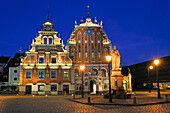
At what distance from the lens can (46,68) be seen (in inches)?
1874

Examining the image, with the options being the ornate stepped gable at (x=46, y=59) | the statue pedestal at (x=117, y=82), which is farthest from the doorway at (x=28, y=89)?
the statue pedestal at (x=117, y=82)

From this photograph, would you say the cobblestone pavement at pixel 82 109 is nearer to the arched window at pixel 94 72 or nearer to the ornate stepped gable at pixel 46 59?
the ornate stepped gable at pixel 46 59

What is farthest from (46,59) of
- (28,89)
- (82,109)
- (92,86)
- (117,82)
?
(82,109)

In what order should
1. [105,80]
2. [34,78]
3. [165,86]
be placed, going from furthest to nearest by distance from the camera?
[165,86], [105,80], [34,78]

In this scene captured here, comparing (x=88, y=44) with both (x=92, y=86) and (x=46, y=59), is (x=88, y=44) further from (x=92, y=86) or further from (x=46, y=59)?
(x=46, y=59)

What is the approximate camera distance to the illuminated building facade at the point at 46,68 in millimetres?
46812

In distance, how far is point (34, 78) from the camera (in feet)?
155

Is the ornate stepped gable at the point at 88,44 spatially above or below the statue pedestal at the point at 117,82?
above

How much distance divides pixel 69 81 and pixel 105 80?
11.6m

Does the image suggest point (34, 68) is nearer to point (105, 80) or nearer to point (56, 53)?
point (56, 53)

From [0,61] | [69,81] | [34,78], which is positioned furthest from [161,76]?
[0,61]

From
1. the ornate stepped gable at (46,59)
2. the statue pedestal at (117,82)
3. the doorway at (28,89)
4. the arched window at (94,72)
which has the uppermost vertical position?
the ornate stepped gable at (46,59)

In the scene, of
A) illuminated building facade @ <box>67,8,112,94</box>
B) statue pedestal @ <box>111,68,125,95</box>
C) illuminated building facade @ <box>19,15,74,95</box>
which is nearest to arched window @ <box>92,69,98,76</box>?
illuminated building facade @ <box>67,8,112,94</box>

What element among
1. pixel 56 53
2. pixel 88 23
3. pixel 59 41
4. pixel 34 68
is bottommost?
pixel 34 68
